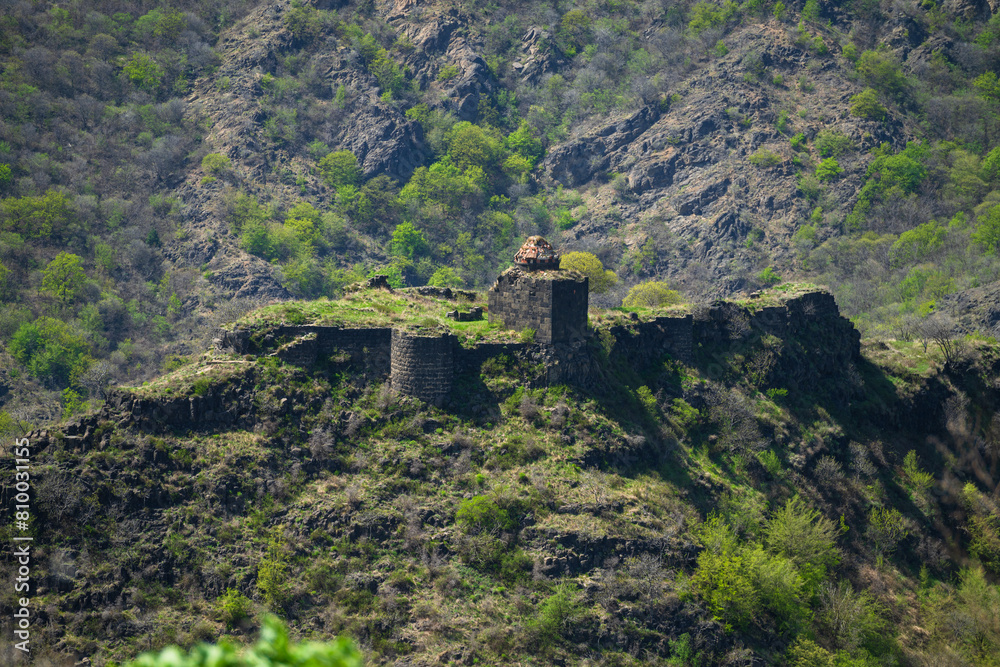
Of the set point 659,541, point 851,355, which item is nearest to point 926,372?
point 851,355

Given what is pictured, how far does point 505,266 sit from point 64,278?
4853 centimetres

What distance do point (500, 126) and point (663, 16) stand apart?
31.4 meters

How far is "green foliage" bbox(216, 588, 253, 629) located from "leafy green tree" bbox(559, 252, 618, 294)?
5965 cm

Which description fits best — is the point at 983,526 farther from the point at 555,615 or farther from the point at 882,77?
the point at 882,77

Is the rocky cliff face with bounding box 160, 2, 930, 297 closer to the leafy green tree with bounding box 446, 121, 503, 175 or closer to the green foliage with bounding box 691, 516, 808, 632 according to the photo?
the leafy green tree with bounding box 446, 121, 503, 175

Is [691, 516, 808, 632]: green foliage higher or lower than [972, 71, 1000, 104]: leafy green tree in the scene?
lower

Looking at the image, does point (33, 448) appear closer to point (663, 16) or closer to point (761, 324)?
point (761, 324)

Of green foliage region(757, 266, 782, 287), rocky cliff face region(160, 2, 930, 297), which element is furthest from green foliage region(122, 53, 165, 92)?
green foliage region(757, 266, 782, 287)

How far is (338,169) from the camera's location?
14950 cm

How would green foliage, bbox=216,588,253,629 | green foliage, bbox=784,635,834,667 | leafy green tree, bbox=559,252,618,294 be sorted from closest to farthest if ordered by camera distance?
green foliage, bbox=216,588,253,629
green foliage, bbox=784,635,834,667
leafy green tree, bbox=559,252,618,294

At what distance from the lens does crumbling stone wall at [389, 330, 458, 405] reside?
60000mm

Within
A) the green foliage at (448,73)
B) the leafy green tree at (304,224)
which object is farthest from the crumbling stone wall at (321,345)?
the green foliage at (448,73)

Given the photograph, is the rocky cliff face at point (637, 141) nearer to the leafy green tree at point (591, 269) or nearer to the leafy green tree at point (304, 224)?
the leafy green tree at point (304, 224)

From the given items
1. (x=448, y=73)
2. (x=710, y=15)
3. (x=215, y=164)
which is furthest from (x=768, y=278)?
(x=215, y=164)
